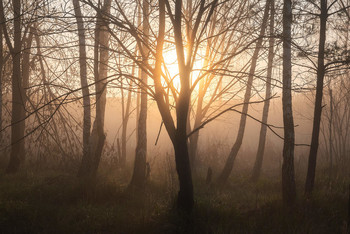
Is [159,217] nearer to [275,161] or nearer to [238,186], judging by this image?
[238,186]

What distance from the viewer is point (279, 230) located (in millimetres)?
4750

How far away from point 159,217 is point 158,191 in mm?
2542

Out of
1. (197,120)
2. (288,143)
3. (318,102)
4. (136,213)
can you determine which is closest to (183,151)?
(136,213)

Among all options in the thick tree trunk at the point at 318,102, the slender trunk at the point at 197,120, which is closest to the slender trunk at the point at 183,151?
the thick tree trunk at the point at 318,102

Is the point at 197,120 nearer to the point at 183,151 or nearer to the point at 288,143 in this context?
the point at 288,143

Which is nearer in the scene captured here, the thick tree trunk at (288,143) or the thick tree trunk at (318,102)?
the thick tree trunk at (288,143)

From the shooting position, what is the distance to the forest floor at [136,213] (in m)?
4.74

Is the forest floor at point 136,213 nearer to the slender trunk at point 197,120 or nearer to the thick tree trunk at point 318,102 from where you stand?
the thick tree trunk at point 318,102

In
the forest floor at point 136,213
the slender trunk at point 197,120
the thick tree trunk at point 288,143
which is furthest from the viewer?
the slender trunk at point 197,120

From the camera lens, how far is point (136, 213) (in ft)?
17.9

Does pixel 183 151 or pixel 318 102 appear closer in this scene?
pixel 183 151

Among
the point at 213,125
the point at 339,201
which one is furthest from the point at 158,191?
the point at 213,125

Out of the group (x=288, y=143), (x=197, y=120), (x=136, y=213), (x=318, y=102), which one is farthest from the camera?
(x=197, y=120)

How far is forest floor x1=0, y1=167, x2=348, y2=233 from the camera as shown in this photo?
4738 mm
